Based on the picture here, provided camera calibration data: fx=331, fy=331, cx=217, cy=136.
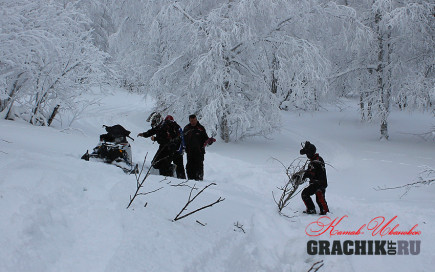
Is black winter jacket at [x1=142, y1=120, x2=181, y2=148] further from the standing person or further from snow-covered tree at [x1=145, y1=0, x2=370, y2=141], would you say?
snow-covered tree at [x1=145, y1=0, x2=370, y2=141]

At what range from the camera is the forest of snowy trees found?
1005 centimetres

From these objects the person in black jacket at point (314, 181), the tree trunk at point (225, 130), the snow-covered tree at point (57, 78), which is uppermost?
the snow-covered tree at point (57, 78)

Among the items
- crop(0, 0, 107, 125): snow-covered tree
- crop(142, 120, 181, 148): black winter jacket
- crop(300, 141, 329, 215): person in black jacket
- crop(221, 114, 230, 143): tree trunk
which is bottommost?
crop(221, 114, 230, 143): tree trunk

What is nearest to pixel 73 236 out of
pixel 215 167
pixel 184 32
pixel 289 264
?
pixel 289 264

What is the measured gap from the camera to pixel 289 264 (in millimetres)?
3676

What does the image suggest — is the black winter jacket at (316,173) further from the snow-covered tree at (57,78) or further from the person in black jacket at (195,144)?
the snow-covered tree at (57,78)

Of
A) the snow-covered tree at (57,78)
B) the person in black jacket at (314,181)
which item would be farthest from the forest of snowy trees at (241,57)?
the person in black jacket at (314,181)

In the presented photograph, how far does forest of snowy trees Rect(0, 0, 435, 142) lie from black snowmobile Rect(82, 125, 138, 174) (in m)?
4.10

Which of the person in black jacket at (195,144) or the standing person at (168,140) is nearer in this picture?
the standing person at (168,140)

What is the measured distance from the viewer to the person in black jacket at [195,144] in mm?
6586

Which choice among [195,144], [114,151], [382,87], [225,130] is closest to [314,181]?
[195,144]

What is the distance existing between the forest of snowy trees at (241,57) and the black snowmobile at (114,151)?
410 cm

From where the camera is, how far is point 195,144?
659cm

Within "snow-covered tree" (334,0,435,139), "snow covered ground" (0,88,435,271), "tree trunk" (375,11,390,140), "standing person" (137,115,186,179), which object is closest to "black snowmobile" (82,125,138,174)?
"standing person" (137,115,186,179)
